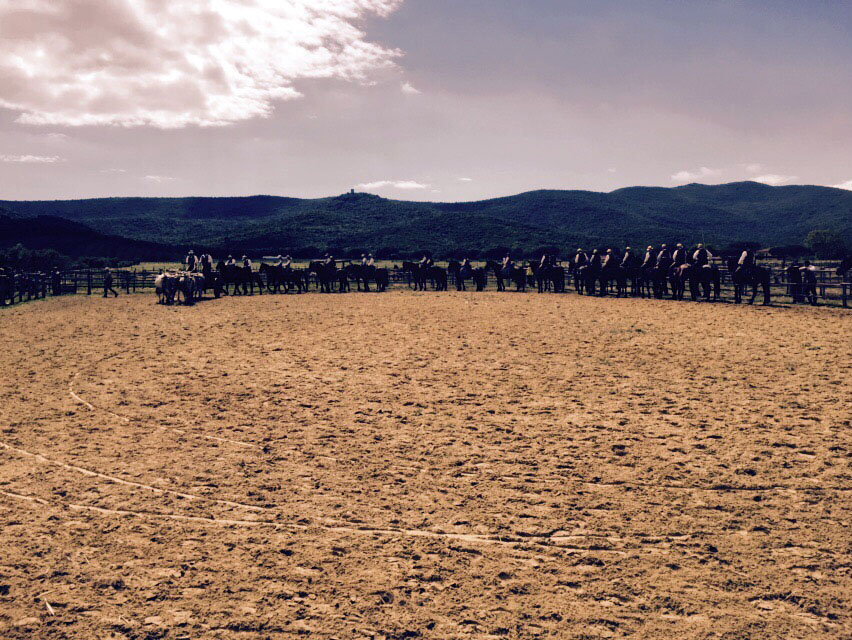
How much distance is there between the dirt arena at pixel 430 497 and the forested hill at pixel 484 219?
3831 inches

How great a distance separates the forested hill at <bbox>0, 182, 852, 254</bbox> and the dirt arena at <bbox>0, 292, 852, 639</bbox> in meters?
97.3

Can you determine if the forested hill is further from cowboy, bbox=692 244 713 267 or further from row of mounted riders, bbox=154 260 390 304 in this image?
cowboy, bbox=692 244 713 267

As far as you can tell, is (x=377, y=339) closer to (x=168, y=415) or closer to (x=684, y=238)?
(x=168, y=415)

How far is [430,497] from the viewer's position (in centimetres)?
537

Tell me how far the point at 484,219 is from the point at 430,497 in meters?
143

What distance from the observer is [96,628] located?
360 cm

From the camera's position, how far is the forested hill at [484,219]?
418 feet

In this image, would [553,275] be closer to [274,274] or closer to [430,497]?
[274,274]

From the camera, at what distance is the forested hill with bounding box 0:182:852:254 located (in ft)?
418

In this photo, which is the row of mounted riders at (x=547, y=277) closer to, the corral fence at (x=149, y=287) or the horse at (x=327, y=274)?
the horse at (x=327, y=274)

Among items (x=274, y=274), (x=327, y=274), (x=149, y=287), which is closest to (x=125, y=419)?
(x=327, y=274)

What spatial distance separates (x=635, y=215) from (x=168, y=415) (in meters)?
170

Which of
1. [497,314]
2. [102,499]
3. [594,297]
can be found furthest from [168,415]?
[594,297]

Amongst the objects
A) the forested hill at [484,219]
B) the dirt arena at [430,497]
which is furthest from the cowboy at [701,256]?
the forested hill at [484,219]
